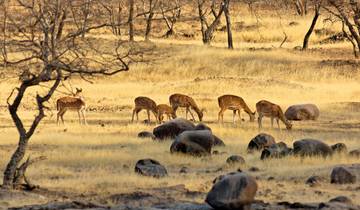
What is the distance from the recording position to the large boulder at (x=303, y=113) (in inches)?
1398

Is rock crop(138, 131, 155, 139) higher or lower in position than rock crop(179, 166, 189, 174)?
higher

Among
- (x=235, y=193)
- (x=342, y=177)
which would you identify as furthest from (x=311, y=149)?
(x=235, y=193)

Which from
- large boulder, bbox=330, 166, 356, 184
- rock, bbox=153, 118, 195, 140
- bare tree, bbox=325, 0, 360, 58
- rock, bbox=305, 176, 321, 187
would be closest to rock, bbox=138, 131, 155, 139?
rock, bbox=153, 118, 195, 140

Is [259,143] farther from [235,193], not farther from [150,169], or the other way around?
[235,193]

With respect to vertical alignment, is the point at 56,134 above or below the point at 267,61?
below

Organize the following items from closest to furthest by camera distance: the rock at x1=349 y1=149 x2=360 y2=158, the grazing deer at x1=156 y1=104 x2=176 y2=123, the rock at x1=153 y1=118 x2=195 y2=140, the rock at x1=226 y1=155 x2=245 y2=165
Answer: the rock at x1=226 y1=155 x2=245 y2=165, the rock at x1=349 y1=149 x2=360 y2=158, the rock at x1=153 y1=118 x2=195 y2=140, the grazing deer at x1=156 y1=104 x2=176 y2=123

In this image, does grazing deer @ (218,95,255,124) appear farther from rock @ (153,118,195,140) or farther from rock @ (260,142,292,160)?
rock @ (260,142,292,160)

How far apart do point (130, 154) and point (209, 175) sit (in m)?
4.67

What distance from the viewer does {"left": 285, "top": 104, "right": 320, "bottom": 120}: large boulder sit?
35500 mm

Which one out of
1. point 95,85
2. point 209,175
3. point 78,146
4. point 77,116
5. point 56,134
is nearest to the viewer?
point 209,175

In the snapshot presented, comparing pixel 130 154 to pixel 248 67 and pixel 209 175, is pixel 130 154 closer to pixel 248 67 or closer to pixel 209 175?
pixel 209 175

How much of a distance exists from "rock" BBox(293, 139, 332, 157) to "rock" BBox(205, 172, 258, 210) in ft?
31.2

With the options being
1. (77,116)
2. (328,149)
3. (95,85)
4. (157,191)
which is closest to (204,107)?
(77,116)

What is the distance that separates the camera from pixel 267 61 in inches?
2044
